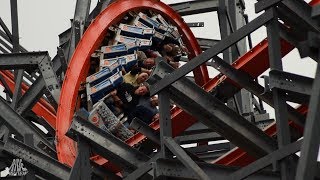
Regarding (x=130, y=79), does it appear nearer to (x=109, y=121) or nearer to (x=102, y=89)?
(x=102, y=89)

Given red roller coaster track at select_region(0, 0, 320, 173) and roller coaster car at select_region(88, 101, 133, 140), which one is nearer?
red roller coaster track at select_region(0, 0, 320, 173)

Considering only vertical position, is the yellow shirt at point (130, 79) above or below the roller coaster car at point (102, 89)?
above

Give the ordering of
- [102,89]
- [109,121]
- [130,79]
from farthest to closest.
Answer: [130,79]
[102,89]
[109,121]

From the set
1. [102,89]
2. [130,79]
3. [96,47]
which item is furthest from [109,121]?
[96,47]

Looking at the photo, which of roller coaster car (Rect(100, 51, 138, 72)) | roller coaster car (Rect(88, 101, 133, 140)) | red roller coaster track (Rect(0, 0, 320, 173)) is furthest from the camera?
roller coaster car (Rect(100, 51, 138, 72))

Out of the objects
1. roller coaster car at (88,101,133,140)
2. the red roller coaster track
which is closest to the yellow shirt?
the red roller coaster track

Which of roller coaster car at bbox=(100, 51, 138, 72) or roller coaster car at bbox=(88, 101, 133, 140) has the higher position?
roller coaster car at bbox=(100, 51, 138, 72)

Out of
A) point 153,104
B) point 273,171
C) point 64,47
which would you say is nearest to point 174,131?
point 153,104

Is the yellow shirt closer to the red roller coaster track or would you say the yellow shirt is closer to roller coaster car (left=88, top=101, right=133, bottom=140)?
the red roller coaster track

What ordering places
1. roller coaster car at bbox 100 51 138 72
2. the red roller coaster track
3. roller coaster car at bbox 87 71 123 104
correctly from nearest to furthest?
the red roller coaster track
roller coaster car at bbox 87 71 123 104
roller coaster car at bbox 100 51 138 72

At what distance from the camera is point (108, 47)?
1939 cm

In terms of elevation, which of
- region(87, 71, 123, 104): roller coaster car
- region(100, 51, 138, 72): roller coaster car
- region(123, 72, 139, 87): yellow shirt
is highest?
region(100, 51, 138, 72): roller coaster car

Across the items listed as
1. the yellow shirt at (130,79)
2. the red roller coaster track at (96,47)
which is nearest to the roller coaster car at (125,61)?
the yellow shirt at (130,79)

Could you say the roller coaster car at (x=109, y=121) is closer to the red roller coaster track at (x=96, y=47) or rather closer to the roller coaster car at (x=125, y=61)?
the red roller coaster track at (x=96, y=47)
